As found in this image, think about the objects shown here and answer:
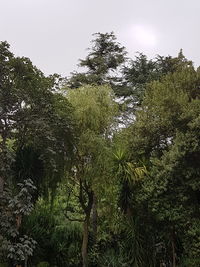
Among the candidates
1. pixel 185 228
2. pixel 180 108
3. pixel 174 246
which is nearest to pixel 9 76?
pixel 180 108

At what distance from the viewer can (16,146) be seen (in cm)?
1090

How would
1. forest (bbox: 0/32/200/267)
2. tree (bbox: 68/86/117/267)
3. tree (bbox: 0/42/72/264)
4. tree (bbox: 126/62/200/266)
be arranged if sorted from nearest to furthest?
tree (bbox: 0/42/72/264) → forest (bbox: 0/32/200/267) → tree (bbox: 126/62/200/266) → tree (bbox: 68/86/117/267)

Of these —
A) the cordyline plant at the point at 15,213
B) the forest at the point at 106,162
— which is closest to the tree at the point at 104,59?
the forest at the point at 106,162

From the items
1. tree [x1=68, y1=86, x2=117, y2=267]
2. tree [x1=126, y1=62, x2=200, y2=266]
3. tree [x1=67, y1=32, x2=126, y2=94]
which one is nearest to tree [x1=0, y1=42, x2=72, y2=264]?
tree [x1=68, y1=86, x2=117, y2=267]

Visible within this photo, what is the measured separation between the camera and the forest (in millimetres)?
9344

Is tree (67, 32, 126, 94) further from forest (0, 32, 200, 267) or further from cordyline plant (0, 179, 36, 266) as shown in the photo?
cordyline plant (0, 179, 36, 266)

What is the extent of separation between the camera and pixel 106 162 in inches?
428

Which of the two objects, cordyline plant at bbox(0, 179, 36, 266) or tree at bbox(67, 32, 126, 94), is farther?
tree at bbox(67, 32, 126, 94)

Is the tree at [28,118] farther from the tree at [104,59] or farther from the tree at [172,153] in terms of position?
the tree at [104,59]

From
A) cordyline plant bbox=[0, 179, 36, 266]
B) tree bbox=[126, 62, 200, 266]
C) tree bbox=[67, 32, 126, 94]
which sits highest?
tree bbox=[67, 32, 126, 94]

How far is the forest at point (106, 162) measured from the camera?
30.7ft

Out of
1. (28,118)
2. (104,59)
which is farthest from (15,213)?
(104,59)

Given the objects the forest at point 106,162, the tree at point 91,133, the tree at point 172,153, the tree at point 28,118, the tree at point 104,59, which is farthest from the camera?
the tree at point 104,59

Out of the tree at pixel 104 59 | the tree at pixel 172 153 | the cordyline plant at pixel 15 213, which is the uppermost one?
the tree at pixel 104 59
